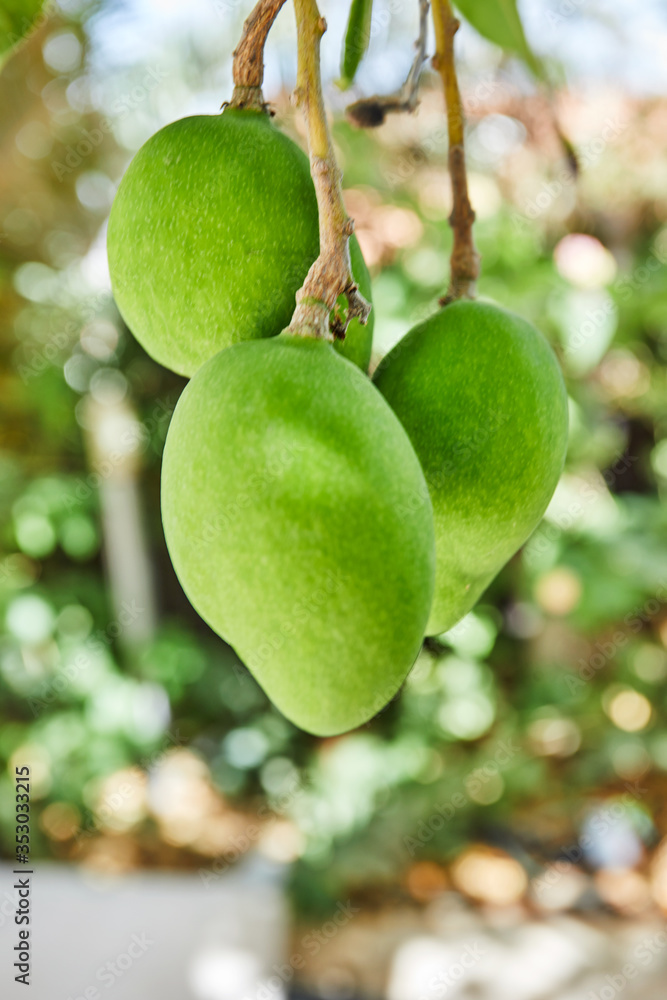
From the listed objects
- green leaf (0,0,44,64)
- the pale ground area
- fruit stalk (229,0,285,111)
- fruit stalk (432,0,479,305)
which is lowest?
the pale ground area

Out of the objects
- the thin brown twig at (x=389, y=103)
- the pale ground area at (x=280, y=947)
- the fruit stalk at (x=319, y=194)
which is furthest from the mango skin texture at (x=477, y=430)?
the pale ground area at (x=280, y=947)

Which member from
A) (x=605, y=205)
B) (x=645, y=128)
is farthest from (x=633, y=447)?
(x=645, y=128)

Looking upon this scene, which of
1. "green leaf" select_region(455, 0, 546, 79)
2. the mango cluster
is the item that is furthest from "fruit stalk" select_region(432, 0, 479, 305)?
"green leaf" select_region(455, 0, 546, 79)

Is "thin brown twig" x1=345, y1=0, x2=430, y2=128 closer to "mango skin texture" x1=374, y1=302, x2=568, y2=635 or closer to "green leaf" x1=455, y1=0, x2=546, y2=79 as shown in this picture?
"green leaf" x1=455, y1=0, x2=546, y2=79

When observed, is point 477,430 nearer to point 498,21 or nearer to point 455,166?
point 455,166

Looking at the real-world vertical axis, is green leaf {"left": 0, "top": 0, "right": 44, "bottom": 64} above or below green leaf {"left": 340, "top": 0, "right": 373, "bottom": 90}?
above

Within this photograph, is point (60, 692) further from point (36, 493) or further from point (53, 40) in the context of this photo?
point (53, 40)

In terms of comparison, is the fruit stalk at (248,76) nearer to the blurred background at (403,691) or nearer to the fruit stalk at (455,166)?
the fruit stalk at (455,166)
